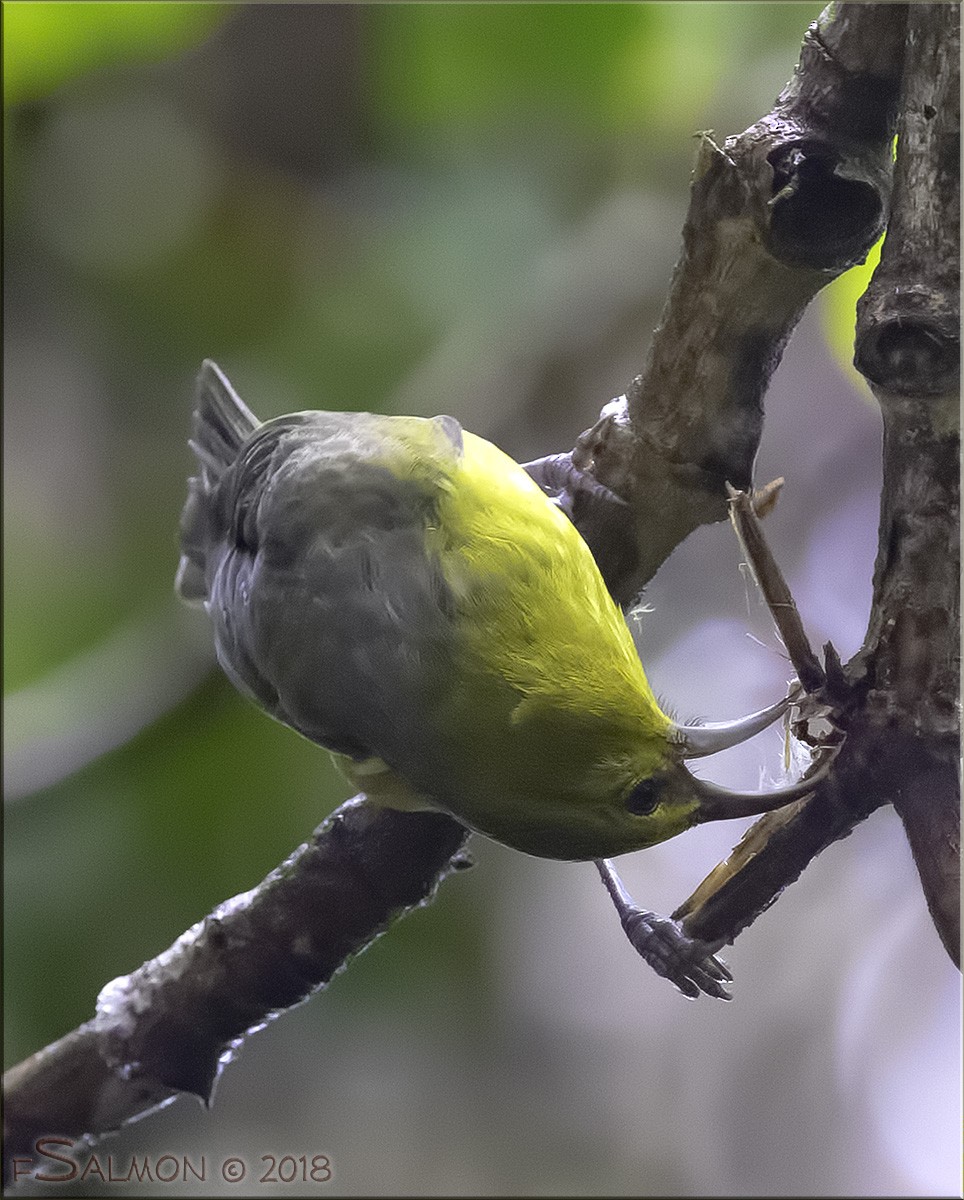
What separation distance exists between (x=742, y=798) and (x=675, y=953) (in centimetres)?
14

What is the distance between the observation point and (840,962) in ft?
2.70

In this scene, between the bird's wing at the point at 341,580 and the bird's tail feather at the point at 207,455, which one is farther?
the bird's tail feather at the point at 207,455

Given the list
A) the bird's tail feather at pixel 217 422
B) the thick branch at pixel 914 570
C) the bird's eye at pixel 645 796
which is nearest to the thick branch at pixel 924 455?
the thick branch at pixel 914 570

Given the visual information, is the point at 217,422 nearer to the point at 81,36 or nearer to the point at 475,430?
the point at 475,430

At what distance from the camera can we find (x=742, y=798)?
0.69 metres

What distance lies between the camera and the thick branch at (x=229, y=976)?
88 centimetres

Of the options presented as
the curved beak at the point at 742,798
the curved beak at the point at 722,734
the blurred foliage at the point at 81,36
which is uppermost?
the blurred foliage at the point at 81,36

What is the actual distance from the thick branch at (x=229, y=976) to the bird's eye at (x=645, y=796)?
171mm

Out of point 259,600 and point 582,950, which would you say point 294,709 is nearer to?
point 259,600

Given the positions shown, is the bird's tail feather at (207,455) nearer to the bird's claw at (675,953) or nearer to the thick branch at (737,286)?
the thick branch at (737,286)

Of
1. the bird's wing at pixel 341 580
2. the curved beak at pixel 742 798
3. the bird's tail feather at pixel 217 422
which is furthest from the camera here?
the bird's tail feather at pixel 217 422

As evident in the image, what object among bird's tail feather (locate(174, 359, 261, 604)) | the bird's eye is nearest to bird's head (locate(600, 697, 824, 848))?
the bird's eye

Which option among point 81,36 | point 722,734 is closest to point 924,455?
point 722,734

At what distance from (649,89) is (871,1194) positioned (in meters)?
0.85
